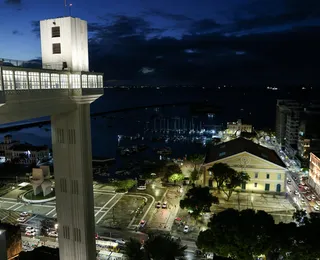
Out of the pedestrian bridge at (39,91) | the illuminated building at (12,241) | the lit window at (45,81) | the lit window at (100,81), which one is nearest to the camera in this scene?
the pedestrian bridge at (39,91)

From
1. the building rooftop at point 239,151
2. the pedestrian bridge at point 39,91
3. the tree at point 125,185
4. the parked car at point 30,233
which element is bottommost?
the parked car at point 30,233

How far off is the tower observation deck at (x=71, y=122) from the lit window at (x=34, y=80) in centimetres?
69

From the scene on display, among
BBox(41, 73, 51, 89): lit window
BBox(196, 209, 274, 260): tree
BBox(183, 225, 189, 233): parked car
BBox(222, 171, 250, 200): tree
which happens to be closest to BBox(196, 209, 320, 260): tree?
BBox(196, 209, 274, 260): tree

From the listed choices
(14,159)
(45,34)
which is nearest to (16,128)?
(14,159)

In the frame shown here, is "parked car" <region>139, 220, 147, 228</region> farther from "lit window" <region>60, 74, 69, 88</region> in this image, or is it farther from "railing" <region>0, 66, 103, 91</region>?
"lit window" <region>60, 74, 69, 88</region>

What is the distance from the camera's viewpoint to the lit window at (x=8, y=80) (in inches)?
466

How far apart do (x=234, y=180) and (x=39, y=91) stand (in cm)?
3288

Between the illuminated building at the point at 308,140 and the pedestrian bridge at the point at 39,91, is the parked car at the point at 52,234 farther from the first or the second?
the illuminated building at the point at 308,140

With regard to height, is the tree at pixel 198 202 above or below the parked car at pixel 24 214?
above

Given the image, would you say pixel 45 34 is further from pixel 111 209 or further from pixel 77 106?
pixel 111 209

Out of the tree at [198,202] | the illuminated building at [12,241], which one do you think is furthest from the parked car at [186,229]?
the illuminated building at [12,241]

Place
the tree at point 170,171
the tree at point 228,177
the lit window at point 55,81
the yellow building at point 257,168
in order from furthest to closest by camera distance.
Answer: the tree at point 170,171 < the yellow building at point 257,168 < the tree at point 228,177 < the lit window at point 55,81

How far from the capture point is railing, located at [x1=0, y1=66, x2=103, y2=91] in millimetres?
12055

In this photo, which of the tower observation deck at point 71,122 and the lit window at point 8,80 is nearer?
the lit window at point 8,80
